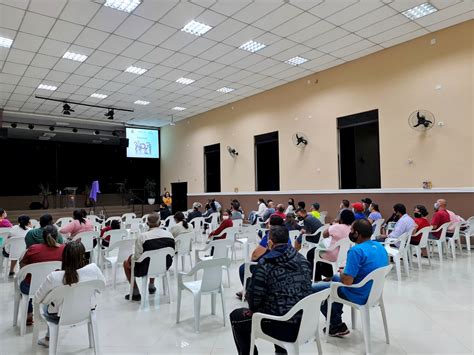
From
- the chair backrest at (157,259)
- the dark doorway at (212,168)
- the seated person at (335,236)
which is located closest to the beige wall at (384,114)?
the dark doorway at (212,168)

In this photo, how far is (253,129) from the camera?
12.1 m

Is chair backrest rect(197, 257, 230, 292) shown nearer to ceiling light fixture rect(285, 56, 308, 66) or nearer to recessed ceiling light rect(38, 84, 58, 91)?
ceiling light fixture rect(285, 56, 308, 66)

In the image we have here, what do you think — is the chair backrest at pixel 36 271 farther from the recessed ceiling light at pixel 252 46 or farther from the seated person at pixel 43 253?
the recessed ceiling light at pixel 252 46

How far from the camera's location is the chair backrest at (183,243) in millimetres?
4922

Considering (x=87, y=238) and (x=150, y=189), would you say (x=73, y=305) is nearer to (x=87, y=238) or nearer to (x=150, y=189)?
(x=87, y=238)

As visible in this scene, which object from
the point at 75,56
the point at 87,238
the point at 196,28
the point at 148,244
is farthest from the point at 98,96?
the point at 148,244

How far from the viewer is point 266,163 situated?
476 inches

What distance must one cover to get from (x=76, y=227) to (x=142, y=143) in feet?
35.2

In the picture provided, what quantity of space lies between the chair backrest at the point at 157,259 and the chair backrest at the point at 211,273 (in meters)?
0.90

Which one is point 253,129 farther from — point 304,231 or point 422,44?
point 304,231

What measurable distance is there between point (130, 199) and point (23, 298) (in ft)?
46.6

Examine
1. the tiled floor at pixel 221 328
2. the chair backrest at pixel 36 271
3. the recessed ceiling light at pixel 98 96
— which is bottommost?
the tiled floor at pixel 221 328

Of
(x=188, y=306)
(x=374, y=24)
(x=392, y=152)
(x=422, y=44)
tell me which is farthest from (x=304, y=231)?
(x=422, y=44)

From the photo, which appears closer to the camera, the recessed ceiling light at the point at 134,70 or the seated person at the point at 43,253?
the seated person at the point at 43,253
